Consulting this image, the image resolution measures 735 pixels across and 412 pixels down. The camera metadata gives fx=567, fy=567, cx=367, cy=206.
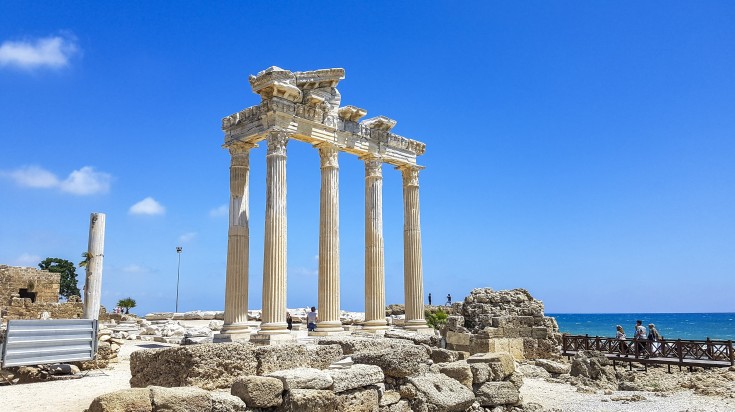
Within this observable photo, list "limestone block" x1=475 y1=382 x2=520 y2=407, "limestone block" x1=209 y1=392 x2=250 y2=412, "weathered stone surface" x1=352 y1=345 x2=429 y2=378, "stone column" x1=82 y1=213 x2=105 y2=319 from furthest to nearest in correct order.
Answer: "stone column" x1=82 y1=213 x2=105 y2=319 < "limestone block" x1=475 y1=382 x2=520 y2=407 < "weathered stone surface" x1=352 y1=345 x2=429 y2=378 < "limestone block" x1=209 y1=392 x2=250 y2=412

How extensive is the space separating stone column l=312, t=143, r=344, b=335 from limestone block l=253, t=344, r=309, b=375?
8.97m

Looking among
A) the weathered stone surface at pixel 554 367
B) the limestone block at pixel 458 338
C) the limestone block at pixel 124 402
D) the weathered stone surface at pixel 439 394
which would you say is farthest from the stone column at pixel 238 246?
the limestone block at pixel 124 402

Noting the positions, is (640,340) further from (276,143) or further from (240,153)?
(240,153)

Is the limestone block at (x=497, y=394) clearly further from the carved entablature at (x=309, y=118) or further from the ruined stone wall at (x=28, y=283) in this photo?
the ruined stone wall at (x=28, y=283)

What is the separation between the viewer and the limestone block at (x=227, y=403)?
683cm

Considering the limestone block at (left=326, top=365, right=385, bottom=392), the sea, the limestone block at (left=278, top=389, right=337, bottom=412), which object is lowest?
the sea

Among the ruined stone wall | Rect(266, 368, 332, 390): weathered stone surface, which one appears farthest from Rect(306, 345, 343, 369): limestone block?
the ruined stone wall

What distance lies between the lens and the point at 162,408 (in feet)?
20.7

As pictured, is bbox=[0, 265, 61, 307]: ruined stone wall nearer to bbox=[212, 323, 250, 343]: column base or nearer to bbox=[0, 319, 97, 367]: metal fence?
bbox=[212, 323, 250, 343]: column base

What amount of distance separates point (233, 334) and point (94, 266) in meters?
5.08

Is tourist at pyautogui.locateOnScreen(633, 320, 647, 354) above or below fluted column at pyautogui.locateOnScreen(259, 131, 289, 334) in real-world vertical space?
below

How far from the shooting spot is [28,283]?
3066 centimetres

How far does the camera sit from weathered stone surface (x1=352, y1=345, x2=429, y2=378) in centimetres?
967

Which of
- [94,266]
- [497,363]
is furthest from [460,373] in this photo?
[94,266]
